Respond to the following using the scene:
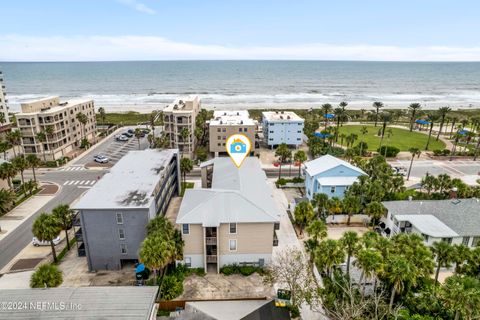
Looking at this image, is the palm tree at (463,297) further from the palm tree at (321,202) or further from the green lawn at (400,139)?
the green lawn at (400,139)

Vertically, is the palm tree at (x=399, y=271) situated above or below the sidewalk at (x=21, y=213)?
above

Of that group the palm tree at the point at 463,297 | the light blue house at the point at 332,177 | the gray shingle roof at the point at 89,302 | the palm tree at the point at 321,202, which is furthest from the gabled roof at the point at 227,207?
the palm tree at the point at 463,297

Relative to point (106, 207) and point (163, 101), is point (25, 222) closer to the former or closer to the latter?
point (106, 207)

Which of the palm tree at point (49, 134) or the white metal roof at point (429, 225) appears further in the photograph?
the palm tree at point (49, 134)

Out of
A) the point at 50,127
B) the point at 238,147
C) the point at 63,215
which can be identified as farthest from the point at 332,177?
the point at 50,127

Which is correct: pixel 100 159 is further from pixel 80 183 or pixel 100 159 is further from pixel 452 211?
pixel 452 211

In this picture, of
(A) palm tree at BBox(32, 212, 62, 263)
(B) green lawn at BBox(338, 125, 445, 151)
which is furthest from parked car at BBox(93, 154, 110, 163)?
(B) green lawn at BBox(338, 125, 445, 151)
